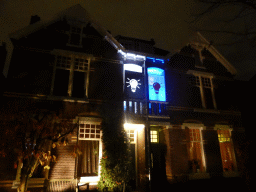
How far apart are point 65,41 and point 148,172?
9.21 metres

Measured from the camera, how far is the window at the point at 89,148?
29.9ft

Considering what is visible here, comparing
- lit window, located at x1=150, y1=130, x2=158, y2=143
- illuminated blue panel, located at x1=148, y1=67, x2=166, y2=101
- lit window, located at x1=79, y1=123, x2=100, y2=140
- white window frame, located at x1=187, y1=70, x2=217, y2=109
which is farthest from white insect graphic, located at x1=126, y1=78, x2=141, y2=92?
white window frame, located at x1=187, y1=70, x2=217, y2=109

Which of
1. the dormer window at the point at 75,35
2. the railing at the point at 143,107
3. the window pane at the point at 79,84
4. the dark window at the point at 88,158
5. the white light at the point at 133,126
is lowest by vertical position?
the dark window at the point at 88,158

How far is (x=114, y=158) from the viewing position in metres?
8.80

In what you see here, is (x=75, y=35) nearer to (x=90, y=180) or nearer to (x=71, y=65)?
(x=71, y=65)

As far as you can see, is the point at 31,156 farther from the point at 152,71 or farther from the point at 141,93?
the point at 152,71

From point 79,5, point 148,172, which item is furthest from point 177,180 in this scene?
point 79,5

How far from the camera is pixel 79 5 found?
36.1 feet

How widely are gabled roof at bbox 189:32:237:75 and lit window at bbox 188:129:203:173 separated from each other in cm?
615

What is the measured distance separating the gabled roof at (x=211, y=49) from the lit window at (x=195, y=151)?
20.2ft

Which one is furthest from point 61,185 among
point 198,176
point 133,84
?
point 198,176

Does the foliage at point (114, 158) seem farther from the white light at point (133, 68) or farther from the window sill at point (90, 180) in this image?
the white light at point (133, 68)

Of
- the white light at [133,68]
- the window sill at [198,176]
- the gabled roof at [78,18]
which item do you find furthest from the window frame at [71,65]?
the window sill at [198,176]

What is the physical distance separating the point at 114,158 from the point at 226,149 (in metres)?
8.44
